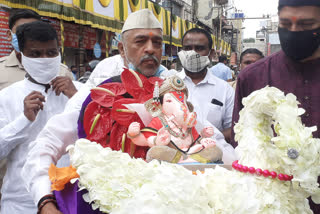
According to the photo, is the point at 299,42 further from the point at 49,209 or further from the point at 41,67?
the point at 41,67

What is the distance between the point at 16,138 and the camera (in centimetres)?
249

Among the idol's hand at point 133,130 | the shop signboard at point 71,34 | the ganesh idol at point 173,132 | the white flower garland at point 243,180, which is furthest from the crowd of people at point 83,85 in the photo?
the shop signboard at point 71,34

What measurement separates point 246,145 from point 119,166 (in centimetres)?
49

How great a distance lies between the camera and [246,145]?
1.14m

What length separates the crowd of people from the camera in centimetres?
184

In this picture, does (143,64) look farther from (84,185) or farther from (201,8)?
(201,8)

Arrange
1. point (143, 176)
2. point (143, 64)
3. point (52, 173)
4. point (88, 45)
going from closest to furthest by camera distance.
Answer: point (143, 176), point (52, 173), point (143, 64), point (88, 45)

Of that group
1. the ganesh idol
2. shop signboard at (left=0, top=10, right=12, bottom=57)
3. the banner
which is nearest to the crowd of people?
the ganesh idol

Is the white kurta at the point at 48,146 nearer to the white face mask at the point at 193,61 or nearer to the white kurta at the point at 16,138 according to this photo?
the white kurta at the point at 16,138

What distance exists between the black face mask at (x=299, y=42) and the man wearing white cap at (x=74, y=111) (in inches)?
31.2

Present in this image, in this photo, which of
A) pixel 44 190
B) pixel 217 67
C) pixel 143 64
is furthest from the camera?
pixel 217 67

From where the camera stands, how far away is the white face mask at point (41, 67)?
8.62 feet

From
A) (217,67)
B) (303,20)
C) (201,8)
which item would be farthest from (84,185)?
(201,8)

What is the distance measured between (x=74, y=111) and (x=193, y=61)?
5.65ft
